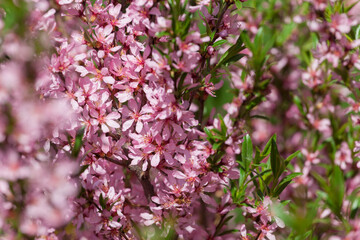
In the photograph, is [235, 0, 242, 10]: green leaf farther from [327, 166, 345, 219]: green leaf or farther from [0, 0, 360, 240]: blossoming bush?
[327, 166, 345, 219]: green leaf

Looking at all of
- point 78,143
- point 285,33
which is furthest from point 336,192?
point 285,33

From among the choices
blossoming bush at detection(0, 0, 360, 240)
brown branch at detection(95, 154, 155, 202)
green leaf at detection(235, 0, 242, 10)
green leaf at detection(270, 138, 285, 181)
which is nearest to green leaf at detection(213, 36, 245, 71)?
blossoming bush at detection(0, 0, 360, 240)

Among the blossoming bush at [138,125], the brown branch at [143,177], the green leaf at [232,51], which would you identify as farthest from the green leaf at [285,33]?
the brown branch at [143,177]

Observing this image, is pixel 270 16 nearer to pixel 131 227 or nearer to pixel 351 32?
pixel 351 32

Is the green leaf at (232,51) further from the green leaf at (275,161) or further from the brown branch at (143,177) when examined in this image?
the brown branch at (143,177)

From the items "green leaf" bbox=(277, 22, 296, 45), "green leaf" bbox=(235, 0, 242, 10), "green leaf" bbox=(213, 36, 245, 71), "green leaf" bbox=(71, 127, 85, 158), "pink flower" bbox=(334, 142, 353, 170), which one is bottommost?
"pink flower" bbox=(334, 142, 353, 170)

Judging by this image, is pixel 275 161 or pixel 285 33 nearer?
pixel 275 161

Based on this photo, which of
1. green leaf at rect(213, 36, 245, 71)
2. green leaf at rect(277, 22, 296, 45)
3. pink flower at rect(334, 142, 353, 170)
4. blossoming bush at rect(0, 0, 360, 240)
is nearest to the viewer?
blossoming bush at rect(0, 0, 360, 240)

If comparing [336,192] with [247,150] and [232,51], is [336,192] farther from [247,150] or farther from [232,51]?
[232,51]

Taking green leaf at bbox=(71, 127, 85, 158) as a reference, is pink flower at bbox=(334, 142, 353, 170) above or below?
below
